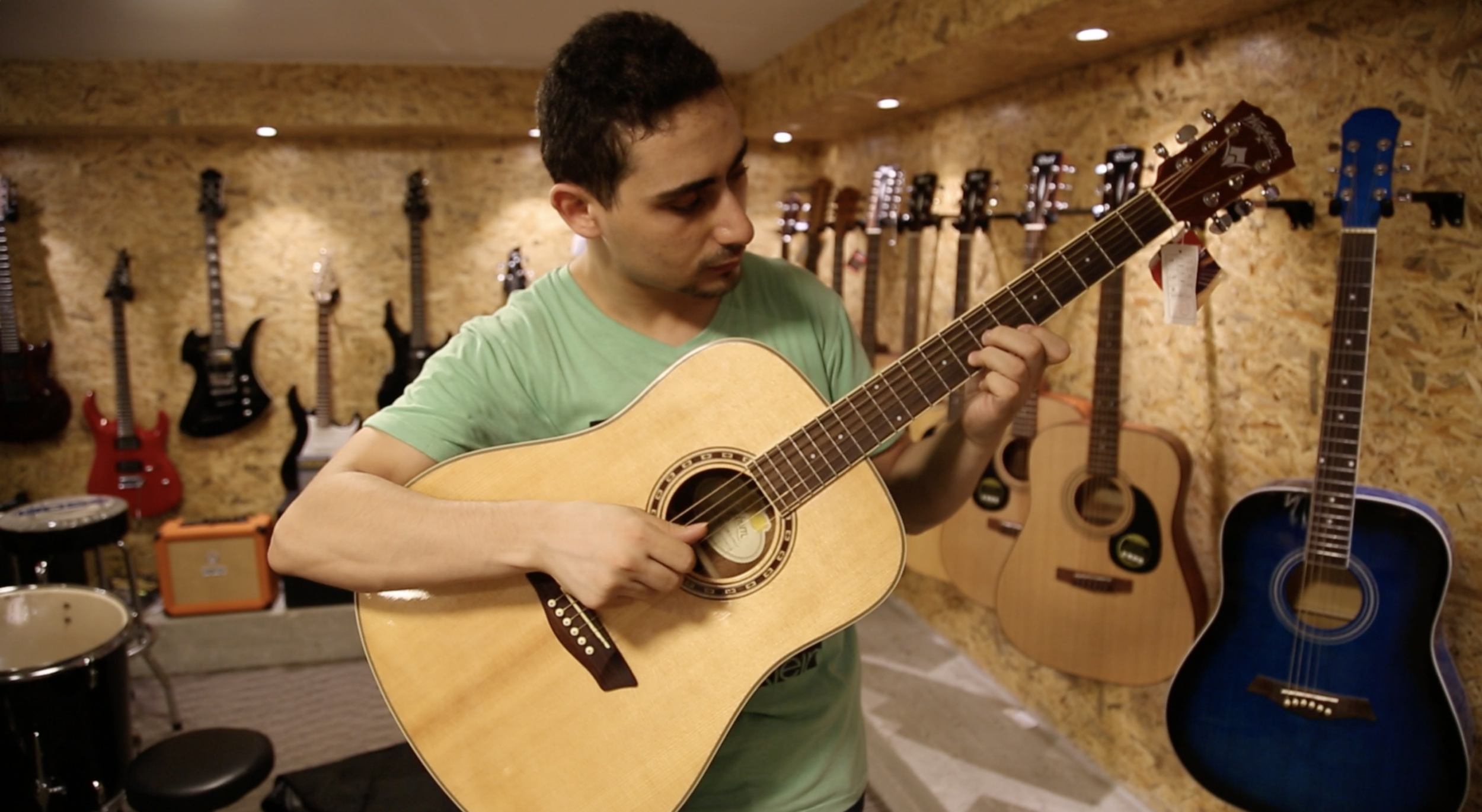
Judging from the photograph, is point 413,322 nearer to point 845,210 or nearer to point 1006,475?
point 845,210

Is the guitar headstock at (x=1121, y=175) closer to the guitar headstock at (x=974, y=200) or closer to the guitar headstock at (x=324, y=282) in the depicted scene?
the guitar headstock at (x=974, y=200)

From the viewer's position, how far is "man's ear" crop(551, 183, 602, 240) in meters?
1.10

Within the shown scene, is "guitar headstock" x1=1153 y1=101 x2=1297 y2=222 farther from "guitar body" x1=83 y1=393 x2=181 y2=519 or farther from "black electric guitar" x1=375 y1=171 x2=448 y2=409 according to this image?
"guitar body" x1=83 y1=393 x2=181 y2=519

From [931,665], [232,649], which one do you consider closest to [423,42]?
[232,649]

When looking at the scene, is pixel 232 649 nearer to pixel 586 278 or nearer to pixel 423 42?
pixel 423 42

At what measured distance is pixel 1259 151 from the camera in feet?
3.74

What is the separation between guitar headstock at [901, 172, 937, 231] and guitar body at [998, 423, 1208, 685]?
117 centimetres

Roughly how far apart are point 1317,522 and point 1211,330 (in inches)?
30.0

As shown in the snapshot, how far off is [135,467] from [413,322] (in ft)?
5.10

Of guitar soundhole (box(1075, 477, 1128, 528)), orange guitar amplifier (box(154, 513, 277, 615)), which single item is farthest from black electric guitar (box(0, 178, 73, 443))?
guitar soundhole (box(1075, 477, 1128, 528))

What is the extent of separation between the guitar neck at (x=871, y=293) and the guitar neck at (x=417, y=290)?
237 centimetres

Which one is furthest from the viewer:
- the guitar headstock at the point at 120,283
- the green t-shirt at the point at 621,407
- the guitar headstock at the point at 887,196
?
the guitar headstock at the point at 120,283

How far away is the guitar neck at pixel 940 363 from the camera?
109cm

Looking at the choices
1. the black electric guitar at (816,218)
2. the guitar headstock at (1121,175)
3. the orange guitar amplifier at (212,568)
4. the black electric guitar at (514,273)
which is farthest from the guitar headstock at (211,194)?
the guitar headstock at (1121,175)
